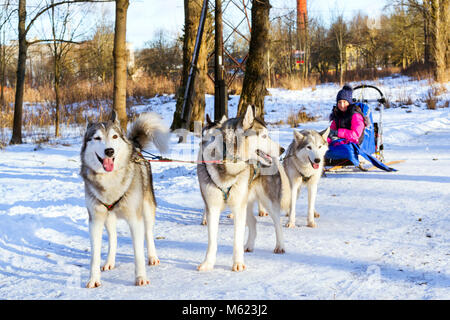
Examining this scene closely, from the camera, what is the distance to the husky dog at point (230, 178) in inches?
139

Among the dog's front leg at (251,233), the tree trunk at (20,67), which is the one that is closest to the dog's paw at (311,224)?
the dog's front leg at (251,233)

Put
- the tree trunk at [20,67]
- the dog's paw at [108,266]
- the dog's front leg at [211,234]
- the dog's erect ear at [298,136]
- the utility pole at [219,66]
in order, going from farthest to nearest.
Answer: the tree trunk at [20,67] < the utility pole at [219,66] < the dog's erect ear at [298,136] < the dog's paw at [108,266] < the dog's front leg at [211,234]

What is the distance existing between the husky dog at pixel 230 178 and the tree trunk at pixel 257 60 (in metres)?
5.12

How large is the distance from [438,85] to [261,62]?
57.1 feet

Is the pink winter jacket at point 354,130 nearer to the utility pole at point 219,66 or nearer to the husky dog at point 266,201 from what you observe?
the utility pole at point 219,66

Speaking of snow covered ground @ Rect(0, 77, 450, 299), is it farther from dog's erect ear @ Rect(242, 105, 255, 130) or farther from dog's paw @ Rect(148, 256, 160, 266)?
dog's erect ear @ Rect(242, 105, 255, 130)

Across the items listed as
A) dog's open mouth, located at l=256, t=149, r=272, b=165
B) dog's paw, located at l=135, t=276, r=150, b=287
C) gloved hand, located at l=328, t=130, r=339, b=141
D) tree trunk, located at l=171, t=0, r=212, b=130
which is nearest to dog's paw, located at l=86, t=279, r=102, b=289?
dog's paw, located at l=135, t=276, r=150, b=287

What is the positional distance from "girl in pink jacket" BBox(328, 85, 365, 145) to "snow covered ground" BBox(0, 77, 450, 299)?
30.4 inches

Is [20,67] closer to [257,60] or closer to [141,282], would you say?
[257,60]

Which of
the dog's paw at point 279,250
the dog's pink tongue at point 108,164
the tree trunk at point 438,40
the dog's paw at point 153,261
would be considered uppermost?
the tree trunk at point 438,40

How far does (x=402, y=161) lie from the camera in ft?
28.7

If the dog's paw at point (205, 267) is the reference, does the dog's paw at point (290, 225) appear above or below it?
above

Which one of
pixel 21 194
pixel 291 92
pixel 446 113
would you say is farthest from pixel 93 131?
pixel 291 92

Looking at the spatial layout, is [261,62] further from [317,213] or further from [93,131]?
[93,131]
